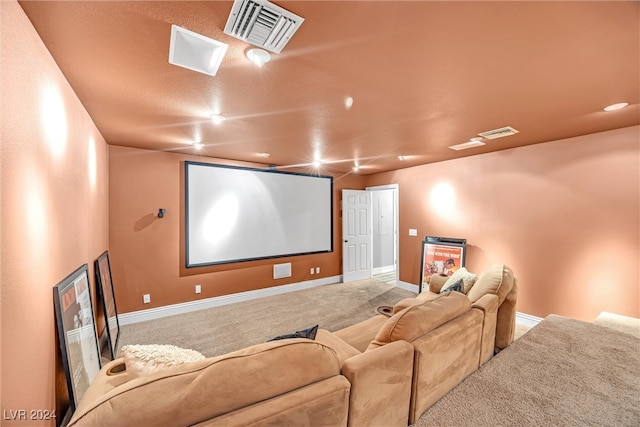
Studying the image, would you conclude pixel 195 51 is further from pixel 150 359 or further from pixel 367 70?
pixel 150 359

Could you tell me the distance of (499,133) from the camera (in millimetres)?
2955

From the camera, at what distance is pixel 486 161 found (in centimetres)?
399

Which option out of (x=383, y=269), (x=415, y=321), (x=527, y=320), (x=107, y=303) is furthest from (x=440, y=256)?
(x=107, y=303)

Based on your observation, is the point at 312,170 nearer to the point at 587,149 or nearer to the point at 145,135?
the point at 145,135

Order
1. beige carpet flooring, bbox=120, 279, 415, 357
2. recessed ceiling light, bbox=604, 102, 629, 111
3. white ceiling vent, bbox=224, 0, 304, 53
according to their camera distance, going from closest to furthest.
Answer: white ceiling vent, bbox=224, 0, 304, 53 → recessed ceiling light, bbox=604, 102, 629, 111 → beige carpet flooring, bbox=120, 279, 415, 357

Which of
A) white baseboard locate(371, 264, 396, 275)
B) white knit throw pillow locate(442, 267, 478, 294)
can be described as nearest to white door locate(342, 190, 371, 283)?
white baseboard locate(371, 264, 396, 275)

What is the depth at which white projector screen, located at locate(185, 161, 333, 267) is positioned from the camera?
159 inches

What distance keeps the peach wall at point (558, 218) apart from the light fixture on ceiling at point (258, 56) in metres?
3.79

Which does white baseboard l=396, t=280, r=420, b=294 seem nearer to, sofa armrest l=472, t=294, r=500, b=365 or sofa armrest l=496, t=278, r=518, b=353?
sofa armrest l=496, t=278, r=518, b=353

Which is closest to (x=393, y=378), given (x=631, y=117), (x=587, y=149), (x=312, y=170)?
(x=631, y=117)

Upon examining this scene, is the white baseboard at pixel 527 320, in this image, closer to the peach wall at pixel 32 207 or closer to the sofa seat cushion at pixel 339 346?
the sofa seat cushion at pixel 339 346

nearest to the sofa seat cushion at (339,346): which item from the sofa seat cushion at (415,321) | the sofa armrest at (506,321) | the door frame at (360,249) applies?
the sofa seat cushion at (415,321)

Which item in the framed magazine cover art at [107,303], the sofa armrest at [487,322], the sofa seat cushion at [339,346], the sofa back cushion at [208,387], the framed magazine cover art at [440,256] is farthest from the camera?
the framed magazine cover art at [440,256]

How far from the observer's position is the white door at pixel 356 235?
5.71 metres
